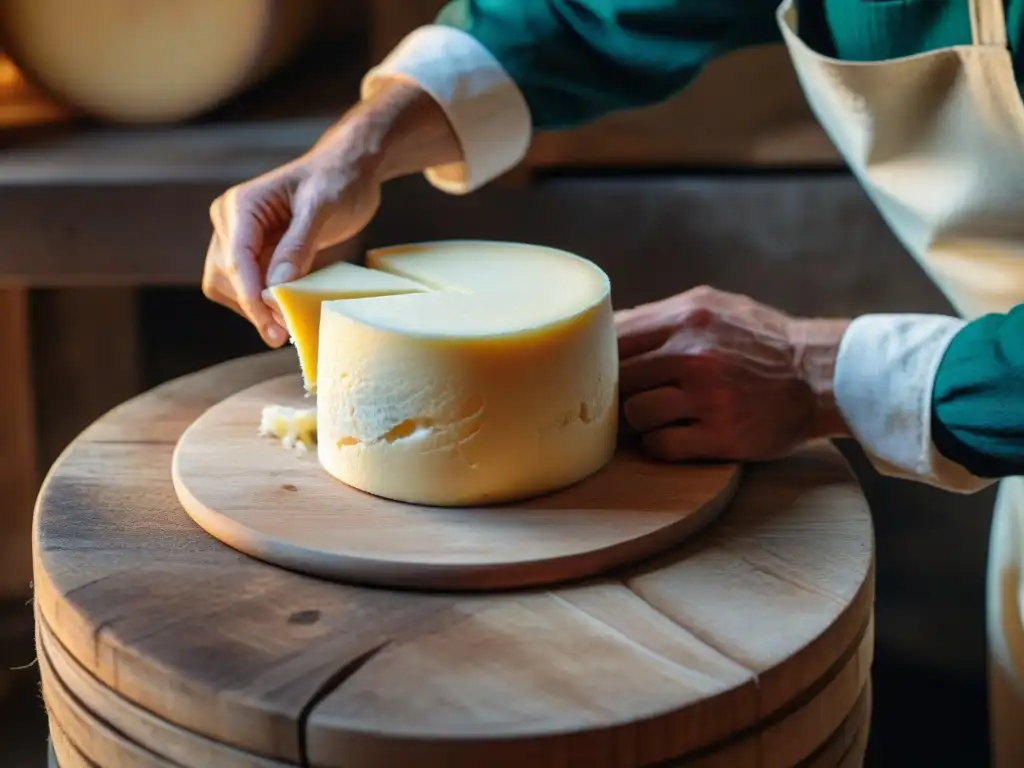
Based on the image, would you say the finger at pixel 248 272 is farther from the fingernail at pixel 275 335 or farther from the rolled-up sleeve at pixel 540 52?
the rolled-up sleeve at pixel 540 52

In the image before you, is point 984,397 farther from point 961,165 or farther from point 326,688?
point 326,688

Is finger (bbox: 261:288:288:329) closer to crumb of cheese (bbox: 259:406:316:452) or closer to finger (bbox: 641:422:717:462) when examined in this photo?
crumb of cheese (bbox: 259:406:316:452)

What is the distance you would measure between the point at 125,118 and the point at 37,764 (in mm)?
822

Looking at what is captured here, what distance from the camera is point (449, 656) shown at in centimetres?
72

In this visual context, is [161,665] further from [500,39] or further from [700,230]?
[700,230]

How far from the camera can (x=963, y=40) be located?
101cm

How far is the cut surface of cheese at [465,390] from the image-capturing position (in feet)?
2.79

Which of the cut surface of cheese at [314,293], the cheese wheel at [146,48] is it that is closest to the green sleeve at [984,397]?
the cut surface of cheese at [314,293]

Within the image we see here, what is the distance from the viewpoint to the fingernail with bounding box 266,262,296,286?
966 millimetres

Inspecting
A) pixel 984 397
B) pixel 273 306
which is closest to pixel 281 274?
pixel 273 306

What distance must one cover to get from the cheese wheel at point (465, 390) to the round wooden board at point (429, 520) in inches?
0.8

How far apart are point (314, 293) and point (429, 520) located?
21cm

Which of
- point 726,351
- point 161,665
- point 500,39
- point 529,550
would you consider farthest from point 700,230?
point 161,665

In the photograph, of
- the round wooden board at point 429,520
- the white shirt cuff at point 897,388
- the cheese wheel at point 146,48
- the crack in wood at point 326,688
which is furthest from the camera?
the cheese wheel at point 146,48
